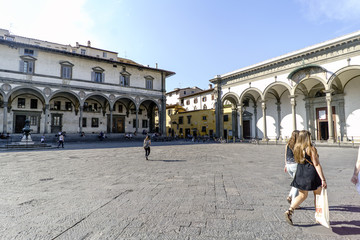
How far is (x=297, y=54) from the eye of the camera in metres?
20.0

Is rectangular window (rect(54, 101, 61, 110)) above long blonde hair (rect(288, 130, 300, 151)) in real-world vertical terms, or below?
above

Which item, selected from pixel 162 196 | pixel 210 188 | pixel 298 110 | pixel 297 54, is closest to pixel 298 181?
pixel 210 188

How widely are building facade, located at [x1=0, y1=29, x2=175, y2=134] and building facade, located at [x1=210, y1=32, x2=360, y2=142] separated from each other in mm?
12361

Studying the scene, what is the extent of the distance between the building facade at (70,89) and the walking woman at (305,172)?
26257mm

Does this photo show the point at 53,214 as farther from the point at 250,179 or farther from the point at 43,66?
the point at 43,66

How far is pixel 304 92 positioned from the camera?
890 inches

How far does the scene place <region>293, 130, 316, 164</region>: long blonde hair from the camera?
286cm

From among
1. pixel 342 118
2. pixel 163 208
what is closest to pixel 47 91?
pixel 163 208

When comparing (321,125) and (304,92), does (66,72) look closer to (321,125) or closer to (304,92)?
(304,92)

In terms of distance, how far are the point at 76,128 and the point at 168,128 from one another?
20524 mm

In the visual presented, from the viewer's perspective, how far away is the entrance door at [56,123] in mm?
26172

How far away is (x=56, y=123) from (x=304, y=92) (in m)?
31.3

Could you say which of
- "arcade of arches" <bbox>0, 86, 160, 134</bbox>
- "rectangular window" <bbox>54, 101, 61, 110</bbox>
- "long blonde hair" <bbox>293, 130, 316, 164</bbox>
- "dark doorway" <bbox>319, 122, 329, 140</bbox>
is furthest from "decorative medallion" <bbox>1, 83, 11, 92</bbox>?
"dark doorway" <bbox>319, 122, 329, 140</bbox>

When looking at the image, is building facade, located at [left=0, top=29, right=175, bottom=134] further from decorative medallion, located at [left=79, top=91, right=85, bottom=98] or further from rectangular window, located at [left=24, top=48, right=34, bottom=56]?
decorative medallion, located at [left=79, top=91, right=85, bottom=98]
